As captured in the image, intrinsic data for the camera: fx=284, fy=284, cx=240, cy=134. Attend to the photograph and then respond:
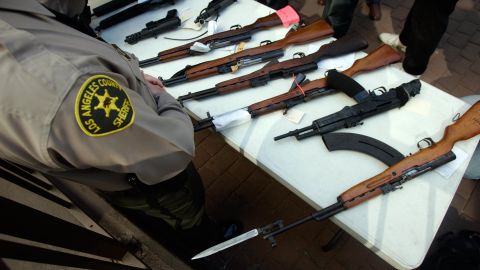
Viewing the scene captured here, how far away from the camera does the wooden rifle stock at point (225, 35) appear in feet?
6.53

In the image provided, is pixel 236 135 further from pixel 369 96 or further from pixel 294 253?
pixel 294 253

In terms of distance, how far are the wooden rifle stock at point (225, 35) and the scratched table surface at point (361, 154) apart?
0.18ft

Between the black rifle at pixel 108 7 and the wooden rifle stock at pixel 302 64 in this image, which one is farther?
the black rifle at pixel 108 7

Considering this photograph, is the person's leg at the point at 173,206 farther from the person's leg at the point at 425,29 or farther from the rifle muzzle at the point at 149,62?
the person's leg at the point at 425,29

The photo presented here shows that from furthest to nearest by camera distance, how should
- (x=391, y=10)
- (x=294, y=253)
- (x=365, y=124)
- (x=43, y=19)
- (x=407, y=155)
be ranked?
(x=391, y=10) → (x=294, y=253) → (x=365, y=124) → (x=407, y=155) → (x=43, y=19)

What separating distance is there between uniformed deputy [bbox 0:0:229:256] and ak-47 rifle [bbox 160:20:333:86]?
826 millimetres

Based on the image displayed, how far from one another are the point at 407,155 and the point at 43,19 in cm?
156

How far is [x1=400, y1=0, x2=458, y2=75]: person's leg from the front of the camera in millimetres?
2059

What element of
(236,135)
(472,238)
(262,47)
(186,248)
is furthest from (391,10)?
(186,248)

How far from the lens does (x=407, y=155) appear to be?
4.51 ft

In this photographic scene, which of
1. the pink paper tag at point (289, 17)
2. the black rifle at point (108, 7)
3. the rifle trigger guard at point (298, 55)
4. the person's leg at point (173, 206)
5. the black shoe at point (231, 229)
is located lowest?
the black shoe at point (231, 229)

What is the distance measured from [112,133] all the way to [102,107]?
3.1 inches

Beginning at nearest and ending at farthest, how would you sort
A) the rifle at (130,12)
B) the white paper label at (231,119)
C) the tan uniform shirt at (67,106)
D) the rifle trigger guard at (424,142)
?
the tan uniform shirt at (67,106) < the rifle trigger guard at (424,142) < the white paper label at (231,119) < the rifle at (130,12)

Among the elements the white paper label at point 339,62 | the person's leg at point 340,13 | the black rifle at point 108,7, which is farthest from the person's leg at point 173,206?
the person's leg at point 340,13
